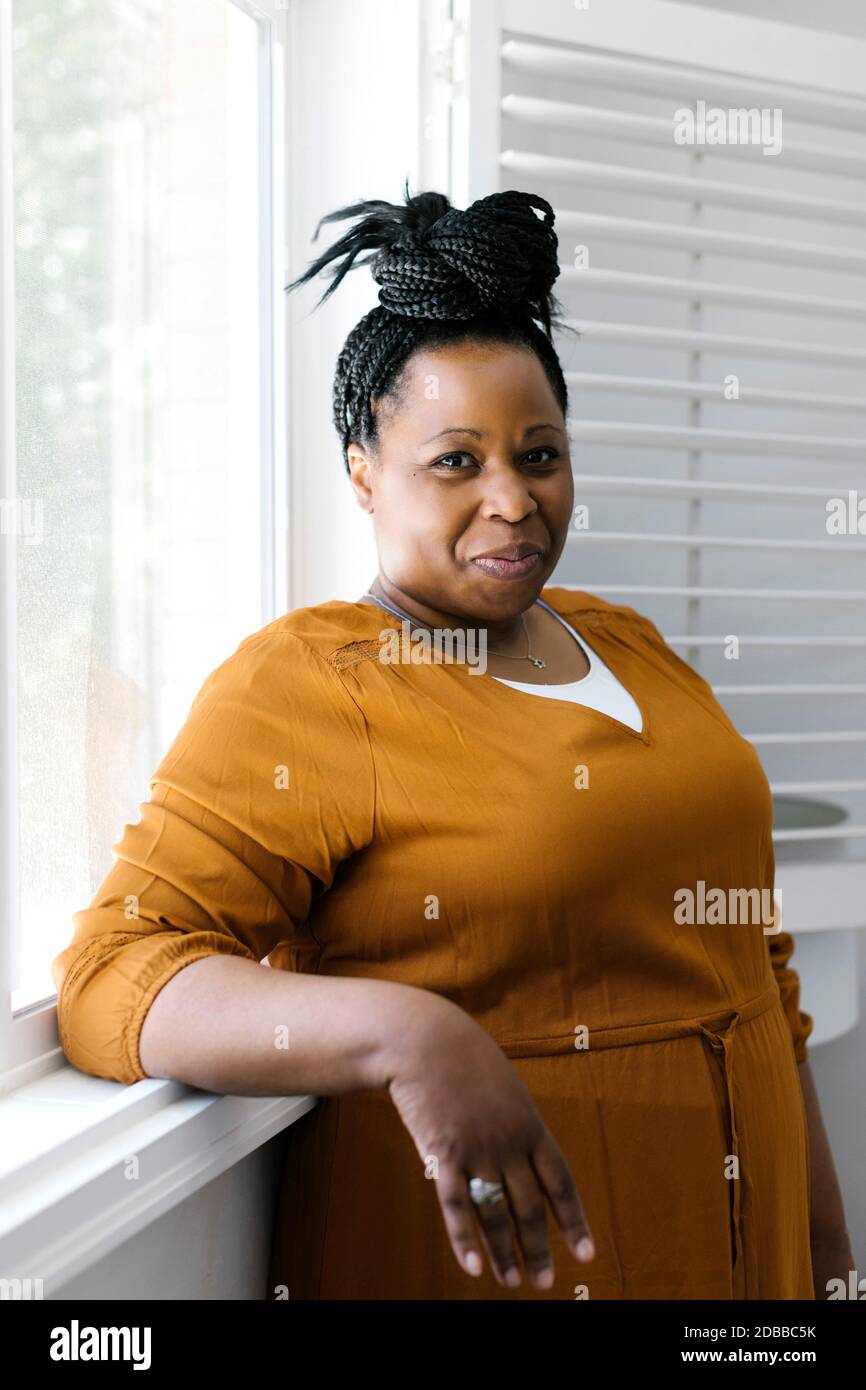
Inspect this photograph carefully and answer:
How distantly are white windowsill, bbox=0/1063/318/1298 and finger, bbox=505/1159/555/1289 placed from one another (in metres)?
0.18

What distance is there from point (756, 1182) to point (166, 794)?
609 millimetres

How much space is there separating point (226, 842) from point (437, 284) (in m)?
0.52

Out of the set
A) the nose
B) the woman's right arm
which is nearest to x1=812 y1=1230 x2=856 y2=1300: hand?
the woman's right arm

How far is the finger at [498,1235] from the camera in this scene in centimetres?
69

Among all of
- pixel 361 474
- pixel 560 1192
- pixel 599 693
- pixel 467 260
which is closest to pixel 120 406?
pixel 361 474

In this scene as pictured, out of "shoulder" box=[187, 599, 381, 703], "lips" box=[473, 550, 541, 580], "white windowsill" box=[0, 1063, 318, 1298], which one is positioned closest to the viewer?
"white windowsill" box=[0, 1063, 318, 1298]

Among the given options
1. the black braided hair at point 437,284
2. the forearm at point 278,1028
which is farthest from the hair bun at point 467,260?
the forearm at point 278,1028

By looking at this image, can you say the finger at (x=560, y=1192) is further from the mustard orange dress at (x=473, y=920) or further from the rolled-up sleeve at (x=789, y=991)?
the rolled-up sleeve at (x=789, y=991)

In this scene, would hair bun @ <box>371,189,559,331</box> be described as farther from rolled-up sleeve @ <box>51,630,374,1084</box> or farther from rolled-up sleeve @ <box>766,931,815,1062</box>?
rolled-up sleeve @ <box>766,931,815,1062</box>

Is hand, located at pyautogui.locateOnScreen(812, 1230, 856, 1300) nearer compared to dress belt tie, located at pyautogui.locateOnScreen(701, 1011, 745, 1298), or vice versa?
dress belt tie, located at pyautogui.locateOnScreen(701, 1011, 745, 1298)

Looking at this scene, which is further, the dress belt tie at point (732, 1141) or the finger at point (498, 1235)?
the dress belt tie at point (732, 1141)

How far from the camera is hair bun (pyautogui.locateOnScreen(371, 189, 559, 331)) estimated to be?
104cm

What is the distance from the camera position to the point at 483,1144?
Result: 0.70 meters
